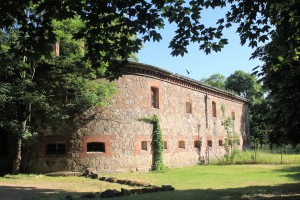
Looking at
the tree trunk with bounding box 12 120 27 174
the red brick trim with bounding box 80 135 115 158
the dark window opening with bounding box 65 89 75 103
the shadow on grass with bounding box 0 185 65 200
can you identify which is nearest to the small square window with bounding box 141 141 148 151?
the red brick trim with bounding box 80 135 115 158

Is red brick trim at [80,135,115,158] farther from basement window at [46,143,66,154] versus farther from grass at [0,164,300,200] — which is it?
grass at [0,164,300,200]

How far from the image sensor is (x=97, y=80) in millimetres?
19422

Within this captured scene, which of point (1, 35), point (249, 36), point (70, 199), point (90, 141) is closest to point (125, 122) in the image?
point (90, 141)

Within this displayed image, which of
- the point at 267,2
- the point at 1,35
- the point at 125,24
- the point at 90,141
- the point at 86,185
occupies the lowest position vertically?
the point at 86,185

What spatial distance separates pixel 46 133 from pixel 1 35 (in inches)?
217

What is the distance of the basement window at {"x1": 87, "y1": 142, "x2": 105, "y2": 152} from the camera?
63.3 ft

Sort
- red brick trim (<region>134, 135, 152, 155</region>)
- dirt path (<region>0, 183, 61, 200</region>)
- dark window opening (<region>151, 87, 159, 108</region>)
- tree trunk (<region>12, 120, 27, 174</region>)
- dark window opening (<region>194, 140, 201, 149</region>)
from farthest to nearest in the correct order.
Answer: dark window opening (<region>194, 140, 201, 149</region>)
dark window opening (<region>151, 87, 159, 108</region>)
red brick trim (<region>134, 135, 152, 155</region>)
tree trunk (<region>12, 120, 27, 174</region>)
dirt path (<region>0, 183, 61, 200</region>)

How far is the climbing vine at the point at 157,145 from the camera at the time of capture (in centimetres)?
2078

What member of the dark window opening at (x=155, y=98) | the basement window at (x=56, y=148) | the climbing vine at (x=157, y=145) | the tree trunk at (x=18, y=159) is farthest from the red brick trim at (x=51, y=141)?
the dark window opening at (x=155, y=98)

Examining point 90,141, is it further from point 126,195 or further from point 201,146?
point 201,146

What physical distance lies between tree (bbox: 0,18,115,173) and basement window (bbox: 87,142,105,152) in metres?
1.87

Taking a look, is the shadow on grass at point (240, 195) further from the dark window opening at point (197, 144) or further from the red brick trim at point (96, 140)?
the dark window opening at point (197, 144)

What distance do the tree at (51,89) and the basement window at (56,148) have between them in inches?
49.1

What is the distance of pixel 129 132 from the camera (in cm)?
1992
